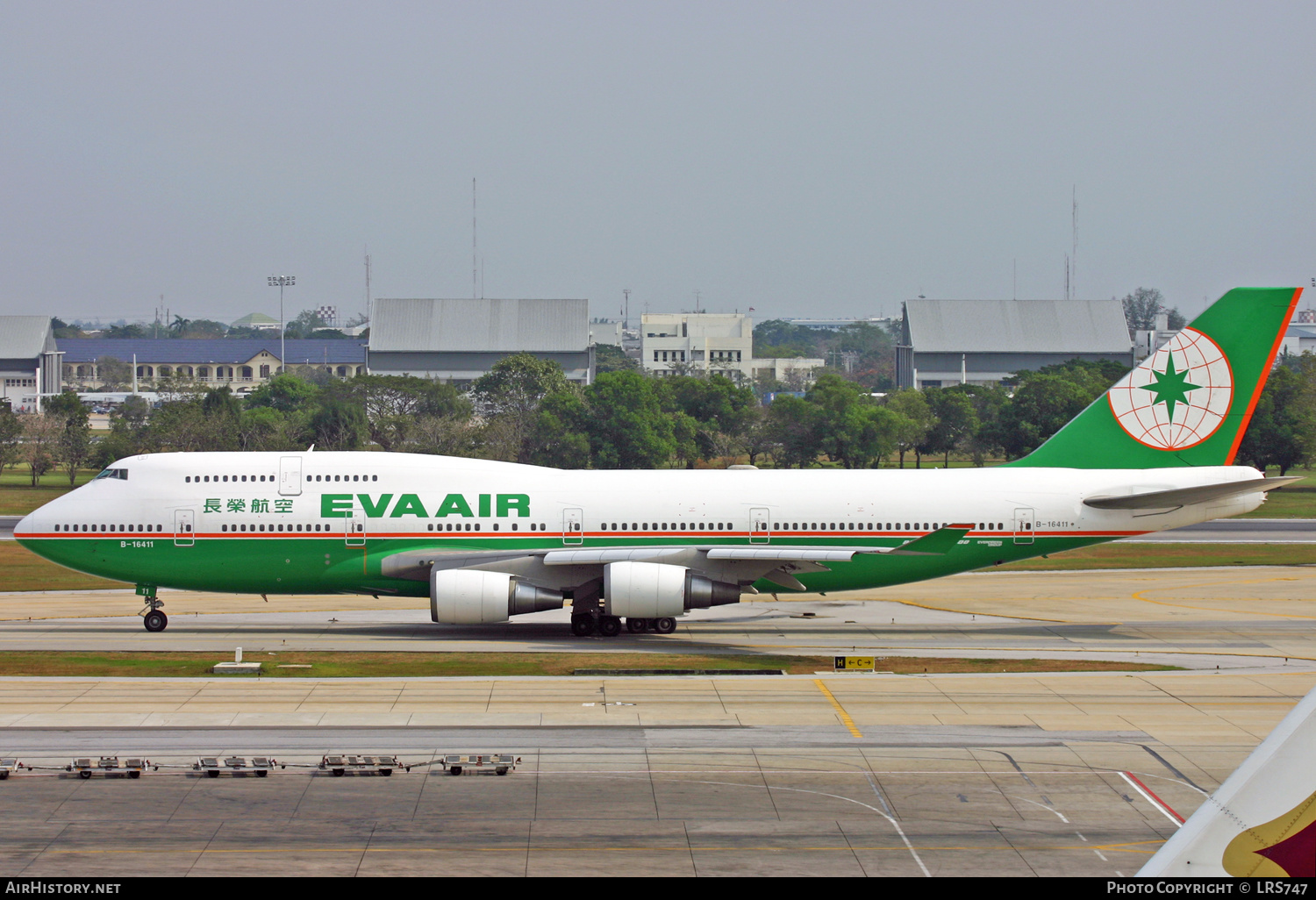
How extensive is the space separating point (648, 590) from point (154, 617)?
15393 mm

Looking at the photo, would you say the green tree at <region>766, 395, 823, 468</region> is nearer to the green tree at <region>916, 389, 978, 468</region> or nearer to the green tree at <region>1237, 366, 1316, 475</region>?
the green tree at <region>916, 389, 978, 468</region>

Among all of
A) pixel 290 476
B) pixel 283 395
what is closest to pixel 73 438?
pixel 283 395

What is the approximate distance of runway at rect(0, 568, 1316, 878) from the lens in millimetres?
17438

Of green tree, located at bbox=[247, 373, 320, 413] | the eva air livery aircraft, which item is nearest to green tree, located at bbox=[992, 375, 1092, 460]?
green tree, located at bbox=[247, 373, 320, 413]

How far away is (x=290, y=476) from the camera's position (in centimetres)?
3684

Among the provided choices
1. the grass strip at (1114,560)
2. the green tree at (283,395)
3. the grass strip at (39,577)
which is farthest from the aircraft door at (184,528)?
the green tree at (283,395)

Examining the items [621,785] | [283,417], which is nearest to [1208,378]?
[621,785]

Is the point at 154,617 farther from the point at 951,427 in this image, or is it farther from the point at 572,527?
the point at 951,427

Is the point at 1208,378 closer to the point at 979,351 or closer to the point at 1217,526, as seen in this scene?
the point at 1217,526

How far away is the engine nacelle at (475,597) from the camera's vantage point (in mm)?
34656

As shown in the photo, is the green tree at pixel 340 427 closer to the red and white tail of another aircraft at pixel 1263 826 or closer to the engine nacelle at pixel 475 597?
the engine nacelle at pixel 475 597

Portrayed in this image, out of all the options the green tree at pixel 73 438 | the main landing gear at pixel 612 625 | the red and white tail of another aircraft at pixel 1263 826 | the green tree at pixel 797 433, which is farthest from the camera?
the green tree at pixel 73 438

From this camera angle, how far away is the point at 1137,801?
65.2ft

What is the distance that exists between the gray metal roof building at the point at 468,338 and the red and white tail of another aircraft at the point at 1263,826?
172500 millimetres
